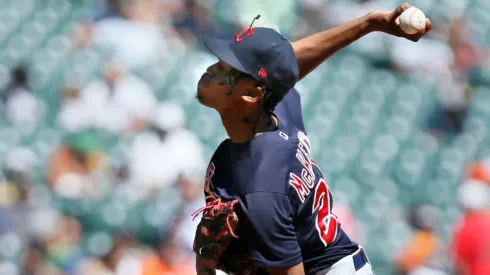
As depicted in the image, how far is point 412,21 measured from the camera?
110 inches

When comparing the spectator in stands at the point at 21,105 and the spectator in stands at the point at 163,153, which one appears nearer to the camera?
the spectator in stands at the point at 163,153

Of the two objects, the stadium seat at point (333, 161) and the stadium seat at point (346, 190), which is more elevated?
the stadium seat at point (333, 161)

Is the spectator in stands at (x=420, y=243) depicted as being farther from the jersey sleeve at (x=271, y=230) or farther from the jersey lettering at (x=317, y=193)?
the jersey sleeve at (x=271, y=230)

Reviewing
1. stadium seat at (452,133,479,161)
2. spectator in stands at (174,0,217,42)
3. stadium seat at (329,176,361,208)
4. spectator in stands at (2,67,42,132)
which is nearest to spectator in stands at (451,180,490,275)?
stadium seat at (452,133,479,161)

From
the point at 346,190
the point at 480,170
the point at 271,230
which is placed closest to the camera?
the point at 271,230

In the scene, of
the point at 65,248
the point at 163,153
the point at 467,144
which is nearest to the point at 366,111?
the point at 467,144

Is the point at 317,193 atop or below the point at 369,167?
below

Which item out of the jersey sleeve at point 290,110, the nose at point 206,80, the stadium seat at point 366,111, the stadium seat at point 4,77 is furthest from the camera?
the stadium seat at point 366,111

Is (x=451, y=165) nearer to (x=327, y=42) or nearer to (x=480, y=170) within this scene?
(x=480, y=170)

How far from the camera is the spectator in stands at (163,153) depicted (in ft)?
19.9

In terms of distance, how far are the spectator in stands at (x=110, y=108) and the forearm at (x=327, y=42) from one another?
3.27m

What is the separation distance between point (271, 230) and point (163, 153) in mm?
3558

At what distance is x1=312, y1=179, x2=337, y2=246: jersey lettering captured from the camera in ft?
9.30

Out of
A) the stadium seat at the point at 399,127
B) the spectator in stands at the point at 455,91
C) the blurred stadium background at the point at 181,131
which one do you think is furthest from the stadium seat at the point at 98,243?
the spectator in stands at the point at 455,91
